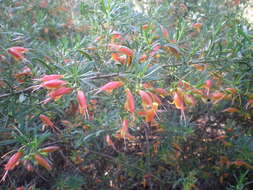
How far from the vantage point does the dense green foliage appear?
160 cm

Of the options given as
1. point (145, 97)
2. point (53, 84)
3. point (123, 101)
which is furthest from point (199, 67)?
point (53, 84)

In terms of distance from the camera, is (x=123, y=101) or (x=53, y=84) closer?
(x=53, y=84)

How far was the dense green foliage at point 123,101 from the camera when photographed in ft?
5.24

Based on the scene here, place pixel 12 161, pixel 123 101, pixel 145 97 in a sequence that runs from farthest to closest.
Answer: pixel 123 101 → pixel 12 161 → pixel 145 97

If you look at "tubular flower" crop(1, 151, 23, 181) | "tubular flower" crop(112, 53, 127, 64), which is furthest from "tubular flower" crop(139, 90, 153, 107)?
"tubular flower" crop(1, 151, 23, 181)

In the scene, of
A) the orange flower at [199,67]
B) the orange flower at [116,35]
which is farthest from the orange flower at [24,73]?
the orange flower at [199,67]

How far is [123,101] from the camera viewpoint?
1.83 meters

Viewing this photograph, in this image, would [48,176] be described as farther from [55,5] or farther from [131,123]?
[55,5]

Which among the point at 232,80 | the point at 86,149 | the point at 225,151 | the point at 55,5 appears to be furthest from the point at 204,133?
the point at 55,5

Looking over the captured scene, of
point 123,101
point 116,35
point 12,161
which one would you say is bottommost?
point 12,161

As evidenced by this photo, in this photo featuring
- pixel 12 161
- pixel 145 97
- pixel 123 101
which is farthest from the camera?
pixel 123 101

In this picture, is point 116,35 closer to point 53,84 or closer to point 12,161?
point 53,84

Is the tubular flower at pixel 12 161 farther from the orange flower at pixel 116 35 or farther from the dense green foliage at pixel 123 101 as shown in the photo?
the orange flower at pixel 116 35

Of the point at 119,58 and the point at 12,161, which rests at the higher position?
the point at 119,58
